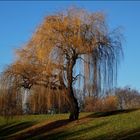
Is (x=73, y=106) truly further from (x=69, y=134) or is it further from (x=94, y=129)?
(x=94, y=129)

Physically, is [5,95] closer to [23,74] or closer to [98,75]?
[23,74]

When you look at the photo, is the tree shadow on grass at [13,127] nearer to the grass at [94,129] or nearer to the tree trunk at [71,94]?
the grass at [94,129]

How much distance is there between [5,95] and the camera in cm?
2962

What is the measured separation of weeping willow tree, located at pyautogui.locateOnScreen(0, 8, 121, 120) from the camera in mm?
28938

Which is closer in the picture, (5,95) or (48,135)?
(48,135)

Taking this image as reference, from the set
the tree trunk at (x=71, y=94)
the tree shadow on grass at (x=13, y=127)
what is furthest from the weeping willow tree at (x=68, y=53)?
the tree shadow on grass at (x=13, y=127)

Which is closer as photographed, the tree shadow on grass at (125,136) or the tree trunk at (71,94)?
the tree shadow on grass at (125,136)

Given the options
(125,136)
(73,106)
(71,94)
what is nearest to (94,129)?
(125,136)

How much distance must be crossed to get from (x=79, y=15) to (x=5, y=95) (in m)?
7.37

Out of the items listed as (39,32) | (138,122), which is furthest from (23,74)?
(138,122)

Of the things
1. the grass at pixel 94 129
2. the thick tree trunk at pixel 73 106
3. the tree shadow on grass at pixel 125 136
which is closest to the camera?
the tree shadow on grass at pixel 125 136

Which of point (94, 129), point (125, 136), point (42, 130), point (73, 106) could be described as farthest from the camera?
point (73, 106)

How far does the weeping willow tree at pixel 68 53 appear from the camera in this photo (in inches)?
1139

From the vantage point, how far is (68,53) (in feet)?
95.9
